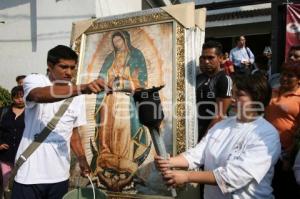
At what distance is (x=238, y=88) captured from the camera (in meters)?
2.41

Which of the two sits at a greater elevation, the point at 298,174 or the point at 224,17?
the point at 224,17

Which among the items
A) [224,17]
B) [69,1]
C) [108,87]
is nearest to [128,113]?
[108,87]

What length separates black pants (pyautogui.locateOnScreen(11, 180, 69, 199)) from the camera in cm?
292

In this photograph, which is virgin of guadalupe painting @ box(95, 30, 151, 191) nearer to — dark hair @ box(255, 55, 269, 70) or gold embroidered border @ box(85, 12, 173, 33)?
gold embroidered border @ box(85, 12, 173, 33)

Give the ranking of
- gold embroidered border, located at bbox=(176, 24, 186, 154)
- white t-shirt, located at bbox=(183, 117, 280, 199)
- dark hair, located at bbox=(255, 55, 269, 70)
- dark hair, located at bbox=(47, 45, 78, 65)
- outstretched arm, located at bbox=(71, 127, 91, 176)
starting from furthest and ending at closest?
dark hair, located at bbox=(255, 55, 269, 70) → gold embroidered border, located at bbox=(176, 24, 186, 154) → outstretched arm, located at bbox=(71, 127, 91, 176) → dark hair, located at bbox=(47, 45, 78, 65) → white t-shirt, located at bbox=(183, 117, 280, 199)

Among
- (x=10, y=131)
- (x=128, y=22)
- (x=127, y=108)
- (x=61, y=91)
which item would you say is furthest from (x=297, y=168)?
(x=10, y=131)

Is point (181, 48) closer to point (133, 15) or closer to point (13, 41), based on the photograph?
point (133, 15)

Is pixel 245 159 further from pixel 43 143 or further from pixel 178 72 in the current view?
pixel 178 72

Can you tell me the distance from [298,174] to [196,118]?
1173 millimetres

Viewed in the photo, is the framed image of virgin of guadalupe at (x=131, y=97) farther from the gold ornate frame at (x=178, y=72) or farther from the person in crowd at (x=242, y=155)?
the person in crowd at (x=242, y=155)

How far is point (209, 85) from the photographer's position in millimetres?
3715

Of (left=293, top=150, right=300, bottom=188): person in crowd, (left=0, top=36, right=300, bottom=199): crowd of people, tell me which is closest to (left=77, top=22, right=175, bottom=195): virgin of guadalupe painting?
(left=0, top=36, right=300, bottom=199): crowd of people

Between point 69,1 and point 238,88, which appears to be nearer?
point 238,88

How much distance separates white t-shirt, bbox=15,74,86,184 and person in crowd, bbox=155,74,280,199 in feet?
3.12
